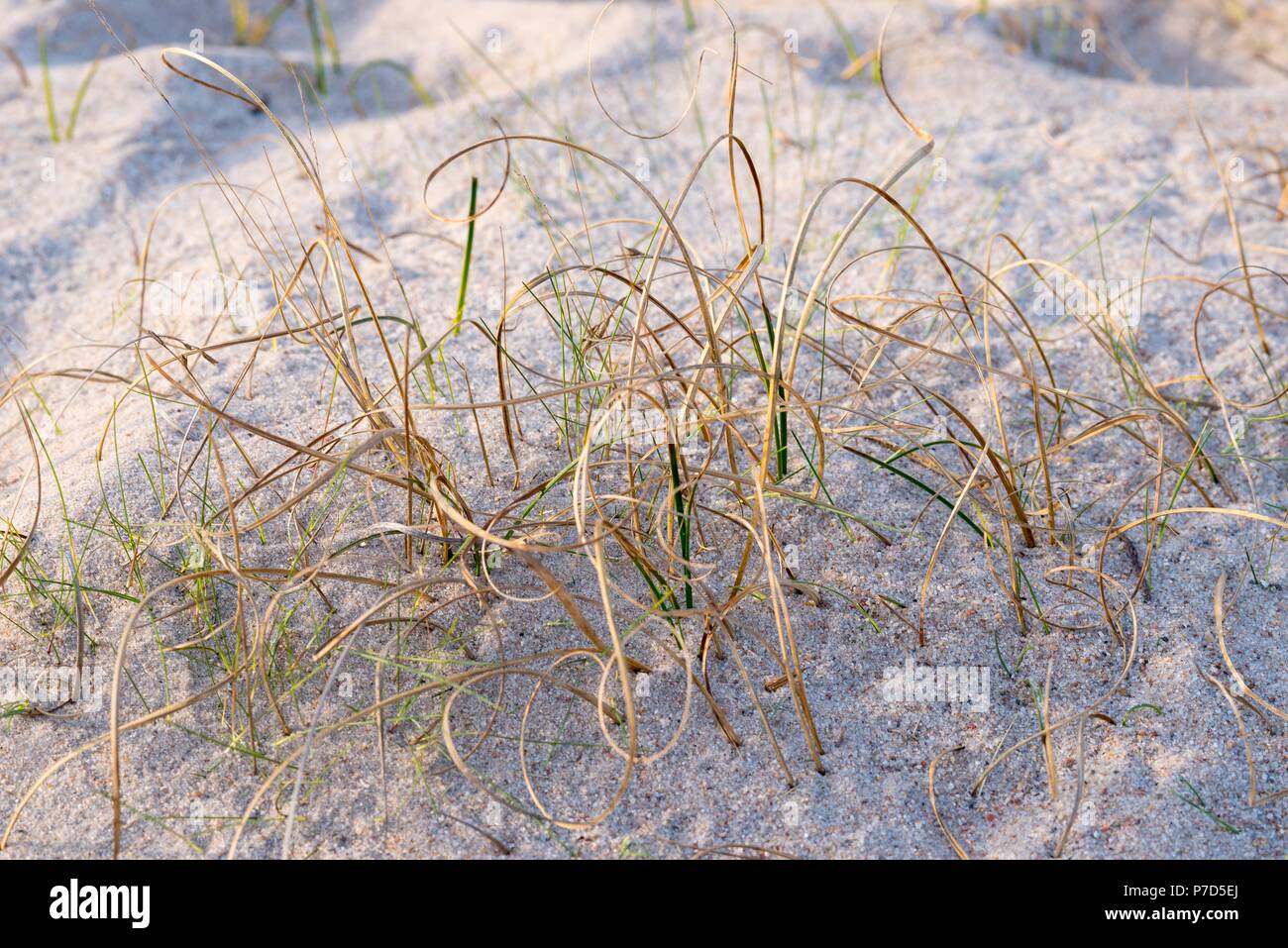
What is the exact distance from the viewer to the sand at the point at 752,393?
1179 mm

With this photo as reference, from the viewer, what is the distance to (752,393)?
1.66m

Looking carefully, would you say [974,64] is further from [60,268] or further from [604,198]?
[60,268]

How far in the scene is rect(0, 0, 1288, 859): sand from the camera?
1.18 meters

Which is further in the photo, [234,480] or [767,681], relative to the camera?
[234,480]

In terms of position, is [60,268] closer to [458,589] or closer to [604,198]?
[604,198]

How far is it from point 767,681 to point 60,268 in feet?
5.57

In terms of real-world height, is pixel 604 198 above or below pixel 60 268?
above

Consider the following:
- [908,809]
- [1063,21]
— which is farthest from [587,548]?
[1063,21]

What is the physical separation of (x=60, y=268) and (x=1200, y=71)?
9.53 ft

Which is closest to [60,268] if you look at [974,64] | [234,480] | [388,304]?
[388,304]
